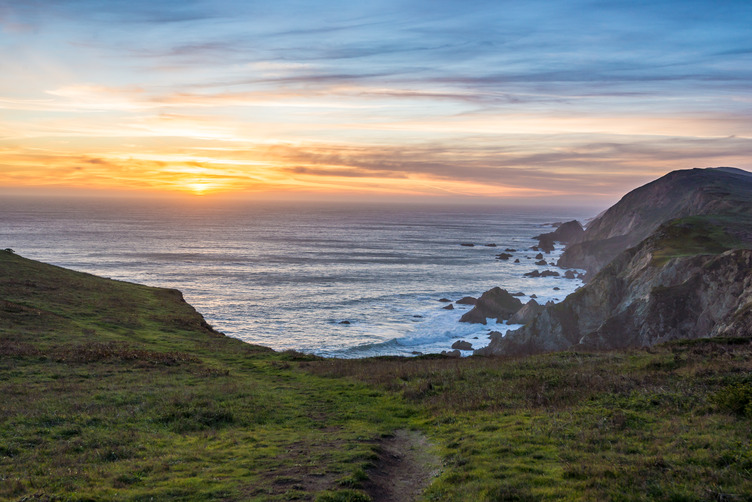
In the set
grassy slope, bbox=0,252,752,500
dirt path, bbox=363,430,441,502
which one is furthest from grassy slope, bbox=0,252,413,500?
dirt path, bbox=363,430,441,502

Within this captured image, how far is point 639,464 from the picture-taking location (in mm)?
9703

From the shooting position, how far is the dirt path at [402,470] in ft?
33.1

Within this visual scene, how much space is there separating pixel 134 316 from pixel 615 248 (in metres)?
103

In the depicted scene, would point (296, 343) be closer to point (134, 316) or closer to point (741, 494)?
point (134, 316)

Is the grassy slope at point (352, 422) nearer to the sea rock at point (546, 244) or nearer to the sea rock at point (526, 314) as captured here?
the sea rock at point (526, 314)

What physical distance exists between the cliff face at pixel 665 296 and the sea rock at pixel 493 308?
12.2 m

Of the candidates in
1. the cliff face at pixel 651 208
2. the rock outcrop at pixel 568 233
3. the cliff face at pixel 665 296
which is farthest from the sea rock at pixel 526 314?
the rock outcrop at pixel 568 233


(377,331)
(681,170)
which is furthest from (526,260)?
(377,331)

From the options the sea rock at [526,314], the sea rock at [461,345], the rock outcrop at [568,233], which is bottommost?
the sea rock at [461,345]

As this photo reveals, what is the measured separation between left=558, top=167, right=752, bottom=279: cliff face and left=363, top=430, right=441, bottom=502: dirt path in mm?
92583

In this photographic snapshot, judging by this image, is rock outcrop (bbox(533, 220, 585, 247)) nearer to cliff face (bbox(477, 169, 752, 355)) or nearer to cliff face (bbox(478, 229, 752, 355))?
cliff face (bbox(477, 169, 752, 355))

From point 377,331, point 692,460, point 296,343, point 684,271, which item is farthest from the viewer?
point 377,331

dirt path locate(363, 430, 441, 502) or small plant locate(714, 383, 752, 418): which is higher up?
small plant locate(714, 383, 752, 418)

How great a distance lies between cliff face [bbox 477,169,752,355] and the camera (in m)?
39.7
